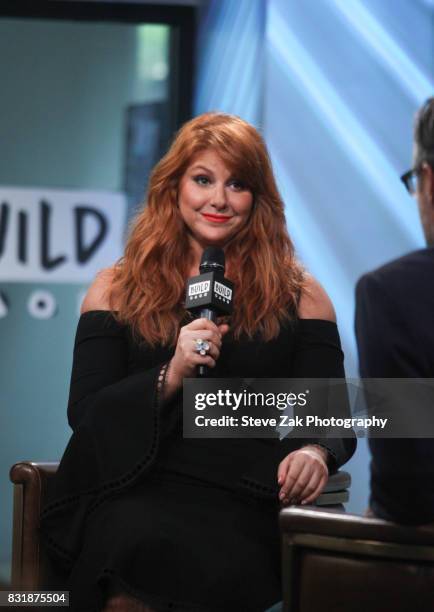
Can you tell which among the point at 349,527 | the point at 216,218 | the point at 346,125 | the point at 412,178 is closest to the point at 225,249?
the point at 216,218

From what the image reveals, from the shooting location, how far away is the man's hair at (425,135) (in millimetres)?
1440

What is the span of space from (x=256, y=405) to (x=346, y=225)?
175cm

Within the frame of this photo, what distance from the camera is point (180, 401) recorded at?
203cm

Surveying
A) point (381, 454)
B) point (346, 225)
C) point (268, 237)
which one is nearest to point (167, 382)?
point (268, 237)

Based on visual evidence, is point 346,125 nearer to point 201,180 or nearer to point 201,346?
point 201,180

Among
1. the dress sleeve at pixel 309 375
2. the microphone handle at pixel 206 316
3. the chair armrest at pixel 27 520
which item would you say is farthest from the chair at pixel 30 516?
the microphone handle at pixel 206 316

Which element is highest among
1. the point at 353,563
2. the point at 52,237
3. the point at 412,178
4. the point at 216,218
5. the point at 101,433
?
the point at 52,237

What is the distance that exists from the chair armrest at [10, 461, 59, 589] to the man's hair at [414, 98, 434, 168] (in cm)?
115

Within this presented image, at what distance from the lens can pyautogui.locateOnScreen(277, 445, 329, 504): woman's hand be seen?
1940 mm

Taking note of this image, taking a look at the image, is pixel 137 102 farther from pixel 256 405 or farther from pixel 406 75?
pixel 256 405

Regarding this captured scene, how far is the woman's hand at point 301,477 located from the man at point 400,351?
1.69 feet

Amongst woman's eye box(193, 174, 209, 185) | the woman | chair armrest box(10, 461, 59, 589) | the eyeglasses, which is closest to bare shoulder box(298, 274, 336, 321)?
the woman

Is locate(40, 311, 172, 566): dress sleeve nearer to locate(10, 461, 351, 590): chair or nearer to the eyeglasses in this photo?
locate(10, 461, 351, 590): chair

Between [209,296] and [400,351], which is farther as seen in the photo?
[209,296]
